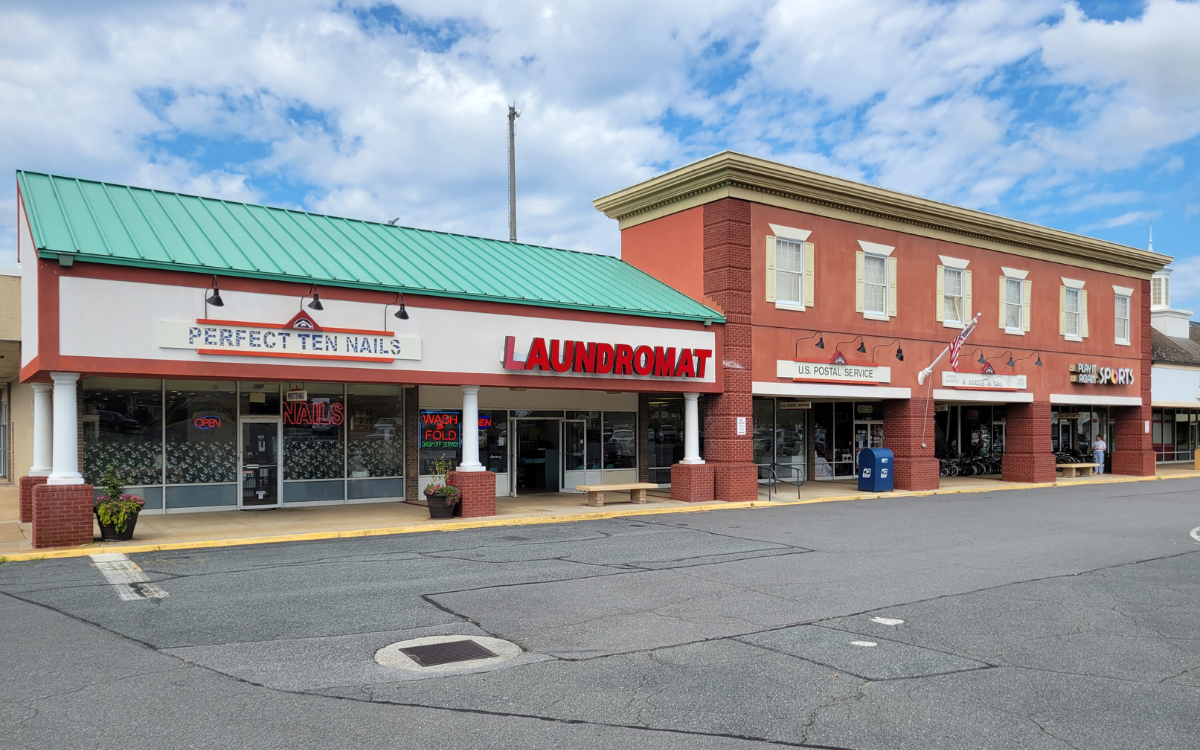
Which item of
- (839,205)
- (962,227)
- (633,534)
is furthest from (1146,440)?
(633,534)

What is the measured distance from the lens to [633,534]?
16.1 meters

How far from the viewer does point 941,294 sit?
26.7m

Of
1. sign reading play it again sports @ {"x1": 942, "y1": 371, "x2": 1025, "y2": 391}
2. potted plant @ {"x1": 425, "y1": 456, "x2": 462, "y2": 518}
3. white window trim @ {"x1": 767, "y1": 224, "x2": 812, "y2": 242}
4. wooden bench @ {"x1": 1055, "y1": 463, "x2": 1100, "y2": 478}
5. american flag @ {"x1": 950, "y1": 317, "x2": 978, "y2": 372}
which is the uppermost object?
white window trim @ {"x1": 767, "y1": 224, "x2": 812, "y2": 242}

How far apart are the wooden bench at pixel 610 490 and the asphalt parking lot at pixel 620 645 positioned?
4885mm

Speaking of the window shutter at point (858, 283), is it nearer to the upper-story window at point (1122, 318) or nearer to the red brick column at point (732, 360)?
the red brick column at point (732, 360)

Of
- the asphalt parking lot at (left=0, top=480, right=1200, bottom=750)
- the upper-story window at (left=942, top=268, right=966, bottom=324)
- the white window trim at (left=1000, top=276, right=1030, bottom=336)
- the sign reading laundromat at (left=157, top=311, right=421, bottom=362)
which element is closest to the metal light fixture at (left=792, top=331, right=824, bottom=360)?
the upper-story window at (left=942, top=268, right=966, bottom=324)

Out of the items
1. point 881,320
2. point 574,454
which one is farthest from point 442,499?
point 881,320

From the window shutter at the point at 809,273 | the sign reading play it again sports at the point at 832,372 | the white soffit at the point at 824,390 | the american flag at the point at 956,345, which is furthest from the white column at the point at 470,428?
the american flag at the point at 956,345

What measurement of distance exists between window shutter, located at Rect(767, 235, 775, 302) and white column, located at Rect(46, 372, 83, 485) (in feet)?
51.3

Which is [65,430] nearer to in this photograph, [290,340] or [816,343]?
[290,340]

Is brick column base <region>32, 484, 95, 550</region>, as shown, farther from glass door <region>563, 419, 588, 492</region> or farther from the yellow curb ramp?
glass door <region>563, 419, 588, 492</region>

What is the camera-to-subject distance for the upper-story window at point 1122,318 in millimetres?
32875

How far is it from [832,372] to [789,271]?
3.02m

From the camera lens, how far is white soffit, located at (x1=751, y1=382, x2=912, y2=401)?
22.8 m
